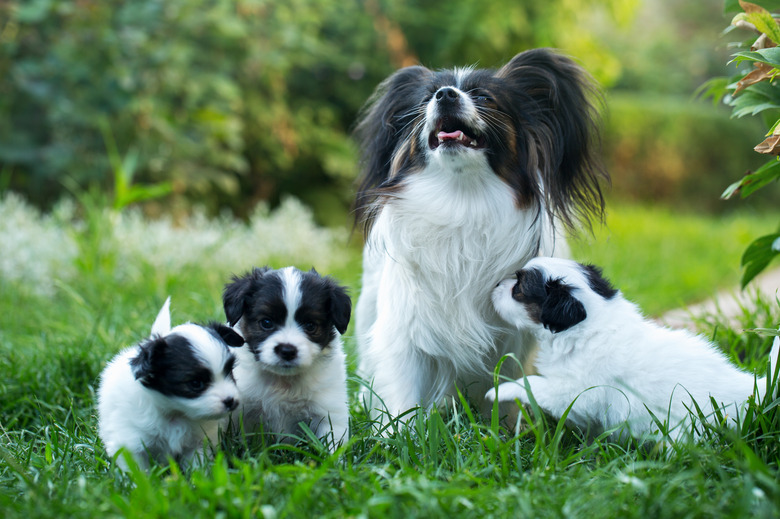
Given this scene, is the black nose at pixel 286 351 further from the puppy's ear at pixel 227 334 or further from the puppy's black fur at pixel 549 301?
the puppy's black fur at pixel 549 301

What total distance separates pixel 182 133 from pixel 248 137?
1.07m

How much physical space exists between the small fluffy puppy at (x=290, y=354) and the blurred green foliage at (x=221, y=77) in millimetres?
3947

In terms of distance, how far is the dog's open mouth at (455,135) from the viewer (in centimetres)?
282

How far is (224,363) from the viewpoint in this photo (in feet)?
7.81

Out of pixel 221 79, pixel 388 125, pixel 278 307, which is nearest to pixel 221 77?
pixel 221 79

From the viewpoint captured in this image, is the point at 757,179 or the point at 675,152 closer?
the point at 757,179

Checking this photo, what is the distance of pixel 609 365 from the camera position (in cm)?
251

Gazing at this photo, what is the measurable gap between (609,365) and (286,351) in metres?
1.14

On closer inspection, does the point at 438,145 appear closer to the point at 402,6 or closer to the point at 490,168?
the point at 490,168

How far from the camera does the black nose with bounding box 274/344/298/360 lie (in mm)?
2479

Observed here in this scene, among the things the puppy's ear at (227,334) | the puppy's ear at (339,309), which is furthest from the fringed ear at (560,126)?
the puppy's ear at (227,334)

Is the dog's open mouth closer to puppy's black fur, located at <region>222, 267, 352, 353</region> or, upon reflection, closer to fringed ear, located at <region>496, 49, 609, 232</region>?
fringed ear, located at <region>496, 49, 609, 232</region>

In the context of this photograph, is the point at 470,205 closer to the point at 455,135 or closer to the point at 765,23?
the point at 455,135

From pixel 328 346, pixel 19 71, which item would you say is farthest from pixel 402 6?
pixel 328 346
